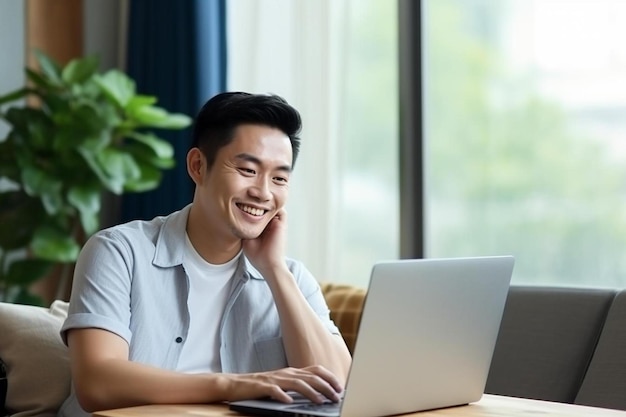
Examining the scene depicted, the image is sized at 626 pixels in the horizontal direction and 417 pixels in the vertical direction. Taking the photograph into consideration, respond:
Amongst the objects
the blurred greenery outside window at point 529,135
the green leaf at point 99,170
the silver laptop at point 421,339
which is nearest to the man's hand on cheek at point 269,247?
the silver laptop at point 421,339

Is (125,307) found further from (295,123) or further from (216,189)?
(295,123)

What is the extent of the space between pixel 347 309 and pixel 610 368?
822mm

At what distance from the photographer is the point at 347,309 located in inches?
119

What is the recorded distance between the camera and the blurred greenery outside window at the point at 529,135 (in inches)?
144

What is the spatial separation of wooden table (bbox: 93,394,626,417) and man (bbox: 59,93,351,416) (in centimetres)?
27

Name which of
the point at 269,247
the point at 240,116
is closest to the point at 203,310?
the point at 269,247

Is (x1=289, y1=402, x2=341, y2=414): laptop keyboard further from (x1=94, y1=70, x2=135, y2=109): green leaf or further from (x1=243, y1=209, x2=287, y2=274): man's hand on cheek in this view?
(x1=94, y1=70, x2=135, y2=109): green leaf

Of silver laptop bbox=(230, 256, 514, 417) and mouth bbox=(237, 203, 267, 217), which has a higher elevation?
mouth bbox=(237, 203, 267, 217)

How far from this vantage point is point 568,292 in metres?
2.62

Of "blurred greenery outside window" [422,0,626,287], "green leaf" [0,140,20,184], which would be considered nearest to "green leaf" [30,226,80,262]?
"green leaf" [0,140,20,184]

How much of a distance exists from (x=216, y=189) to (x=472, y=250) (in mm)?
1943

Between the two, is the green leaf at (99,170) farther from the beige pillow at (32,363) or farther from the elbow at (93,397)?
the elbow at (93,397)

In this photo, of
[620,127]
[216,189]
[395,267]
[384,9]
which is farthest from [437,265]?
[384,9]

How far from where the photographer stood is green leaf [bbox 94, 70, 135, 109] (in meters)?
4.31
